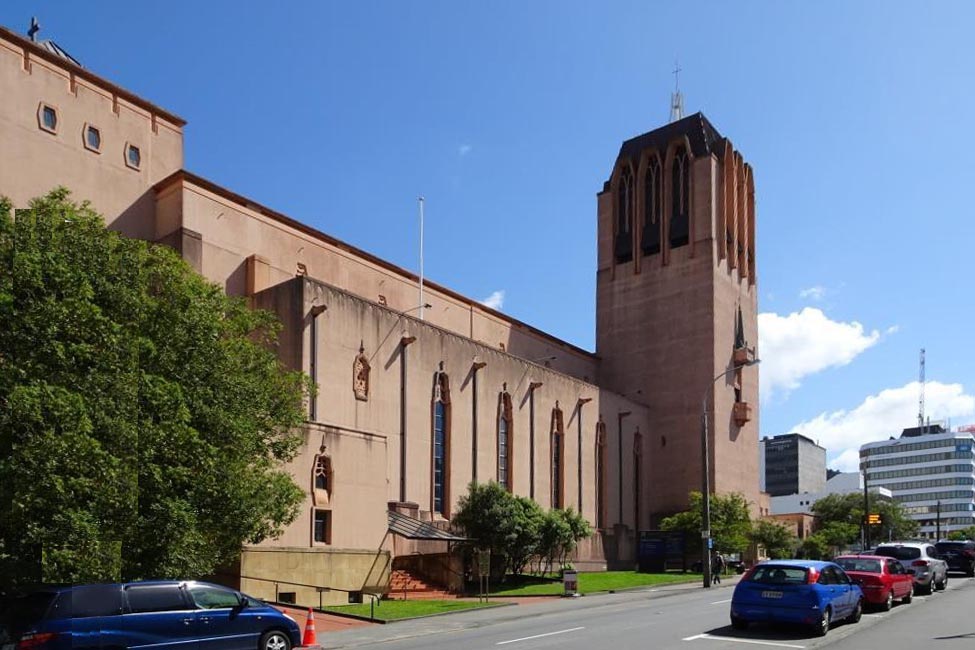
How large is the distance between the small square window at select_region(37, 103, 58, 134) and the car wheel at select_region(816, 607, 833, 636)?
32.8 m

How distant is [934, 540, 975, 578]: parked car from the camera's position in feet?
142

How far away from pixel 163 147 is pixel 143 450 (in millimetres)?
25599

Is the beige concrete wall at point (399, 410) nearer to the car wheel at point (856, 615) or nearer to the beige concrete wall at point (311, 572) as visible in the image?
the beige concrete wall at point (311, 572)

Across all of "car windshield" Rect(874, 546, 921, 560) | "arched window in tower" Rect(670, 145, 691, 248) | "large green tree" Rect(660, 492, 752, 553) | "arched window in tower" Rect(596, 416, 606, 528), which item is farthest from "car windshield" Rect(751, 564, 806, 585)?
"arched window in tower" Rect(670, 145, 691, 248)

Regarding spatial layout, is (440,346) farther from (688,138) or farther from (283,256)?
(688,138)

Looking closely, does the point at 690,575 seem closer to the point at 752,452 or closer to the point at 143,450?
the point at 752,452

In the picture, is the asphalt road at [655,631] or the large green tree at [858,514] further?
the large green tree at [858,514]

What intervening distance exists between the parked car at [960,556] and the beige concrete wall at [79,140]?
36.6 meters

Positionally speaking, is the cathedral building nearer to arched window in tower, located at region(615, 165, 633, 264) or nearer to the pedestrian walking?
arched window in tower, located at region(615, 165, 633, 264)

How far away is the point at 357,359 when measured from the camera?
44.8 metres

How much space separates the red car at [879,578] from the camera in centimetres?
2534

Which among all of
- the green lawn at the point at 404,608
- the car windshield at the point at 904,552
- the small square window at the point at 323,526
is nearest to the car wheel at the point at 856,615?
the car windshield at the point at 904,552

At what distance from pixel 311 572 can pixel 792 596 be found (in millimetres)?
17956

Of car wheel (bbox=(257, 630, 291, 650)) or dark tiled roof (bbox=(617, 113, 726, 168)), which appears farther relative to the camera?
dark tiled roof (bbox=(617, 113, 726, 168))
